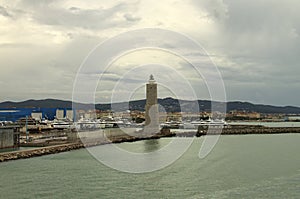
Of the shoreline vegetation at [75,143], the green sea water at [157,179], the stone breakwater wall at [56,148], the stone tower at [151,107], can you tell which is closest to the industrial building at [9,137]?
the shoreline vegetation at [75,143]

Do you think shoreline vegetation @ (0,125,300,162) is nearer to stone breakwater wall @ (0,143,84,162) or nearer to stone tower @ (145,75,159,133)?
stone breakwater wall @ (0,143,84,162)

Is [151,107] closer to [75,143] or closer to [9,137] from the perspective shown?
[75,143]

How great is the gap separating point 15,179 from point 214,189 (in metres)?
4.50

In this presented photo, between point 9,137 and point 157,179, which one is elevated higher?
point 9,137

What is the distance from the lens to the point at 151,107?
26672 mm

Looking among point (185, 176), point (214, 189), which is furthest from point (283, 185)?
point (185, 176)

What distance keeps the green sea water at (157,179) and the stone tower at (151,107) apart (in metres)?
13.3

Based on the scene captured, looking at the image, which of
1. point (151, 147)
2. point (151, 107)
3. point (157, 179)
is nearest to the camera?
point (157, 179)

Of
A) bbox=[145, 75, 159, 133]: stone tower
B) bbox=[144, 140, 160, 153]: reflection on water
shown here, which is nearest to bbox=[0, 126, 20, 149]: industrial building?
bbox=[144, 140, 160, 153]: reflection on water

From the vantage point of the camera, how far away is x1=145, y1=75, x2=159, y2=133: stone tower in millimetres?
26359

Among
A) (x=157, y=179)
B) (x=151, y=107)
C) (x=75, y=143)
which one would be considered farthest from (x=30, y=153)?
(x=151, y=107)

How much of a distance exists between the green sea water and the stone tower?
1328 cm

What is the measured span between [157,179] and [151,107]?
17071mm

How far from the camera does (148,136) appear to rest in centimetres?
2569
